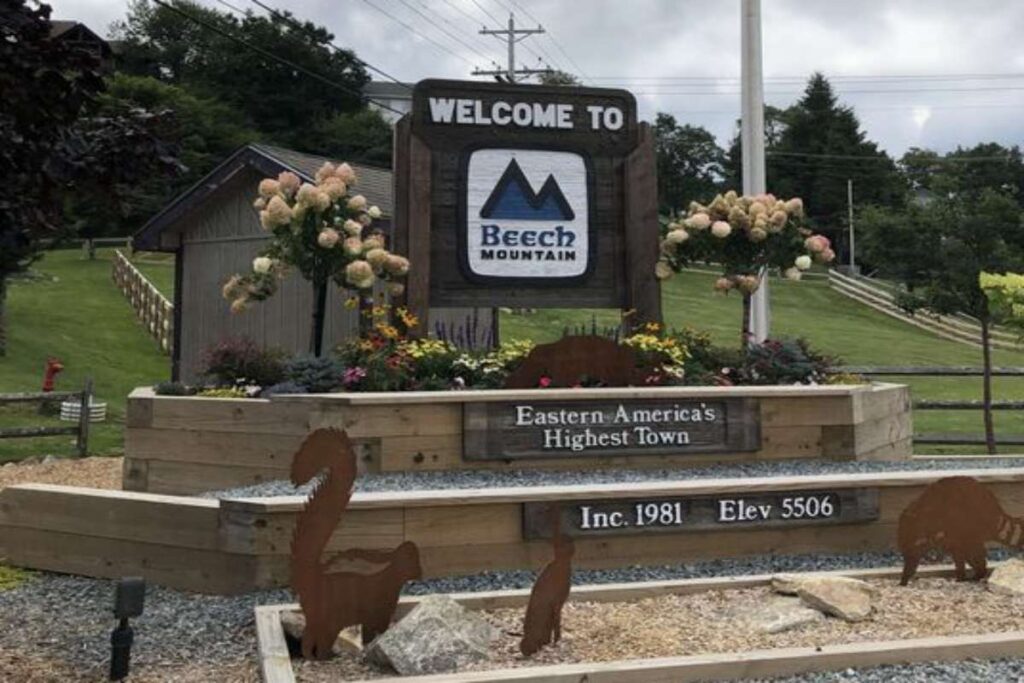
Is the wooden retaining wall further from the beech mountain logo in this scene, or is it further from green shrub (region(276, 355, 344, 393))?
the beech mountain logo

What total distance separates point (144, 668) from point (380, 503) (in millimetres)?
1219

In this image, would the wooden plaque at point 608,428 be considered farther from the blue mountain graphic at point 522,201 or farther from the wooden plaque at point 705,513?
the blue mountain graphic at point 522,201

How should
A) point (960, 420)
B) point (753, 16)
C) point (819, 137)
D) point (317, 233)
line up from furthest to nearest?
point (819, 137) → point (960, 420) → point (753, 16) → point (317, 233)

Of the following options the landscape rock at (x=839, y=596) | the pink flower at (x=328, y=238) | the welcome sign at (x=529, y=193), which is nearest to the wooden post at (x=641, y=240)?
the welcome sign at (x=529, y=193)

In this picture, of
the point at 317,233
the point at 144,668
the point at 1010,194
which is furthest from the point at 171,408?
the point at 1010,194

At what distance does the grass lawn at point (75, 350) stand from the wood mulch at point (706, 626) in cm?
889

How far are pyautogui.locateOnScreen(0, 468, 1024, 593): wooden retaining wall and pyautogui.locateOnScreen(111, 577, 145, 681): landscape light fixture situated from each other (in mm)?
855

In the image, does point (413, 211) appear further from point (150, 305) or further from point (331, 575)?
point (150, 305)

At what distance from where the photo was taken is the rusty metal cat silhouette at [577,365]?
6.07m

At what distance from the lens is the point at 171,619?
4227 millimetres

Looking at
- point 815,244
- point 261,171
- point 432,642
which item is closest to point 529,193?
point 815,244

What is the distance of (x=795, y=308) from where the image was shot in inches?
1532

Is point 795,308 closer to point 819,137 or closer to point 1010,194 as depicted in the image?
point 1010,194

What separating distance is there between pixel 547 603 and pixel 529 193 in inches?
179
